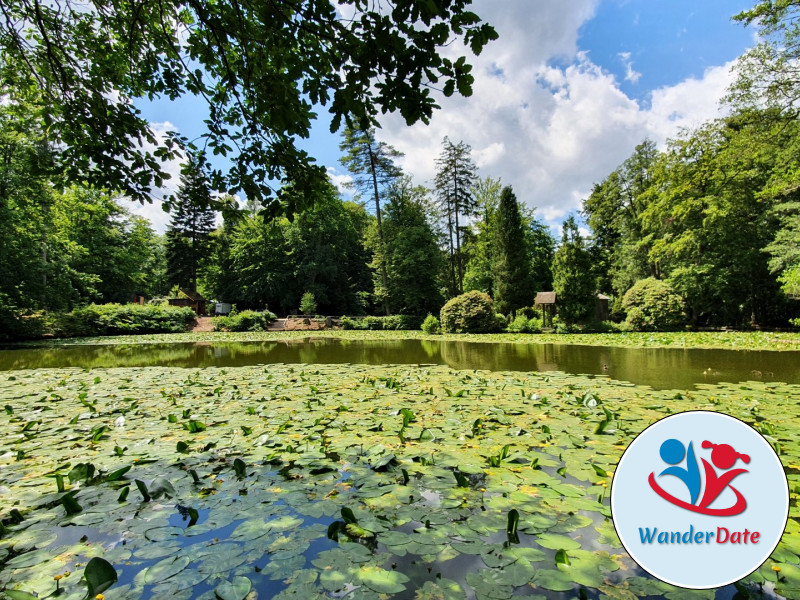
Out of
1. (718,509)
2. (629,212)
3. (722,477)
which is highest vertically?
(629,212)

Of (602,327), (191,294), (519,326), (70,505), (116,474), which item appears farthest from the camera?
(191,294)

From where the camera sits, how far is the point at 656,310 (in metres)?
16.4

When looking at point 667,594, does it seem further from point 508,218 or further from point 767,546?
point 508,218

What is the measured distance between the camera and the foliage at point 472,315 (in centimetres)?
1898

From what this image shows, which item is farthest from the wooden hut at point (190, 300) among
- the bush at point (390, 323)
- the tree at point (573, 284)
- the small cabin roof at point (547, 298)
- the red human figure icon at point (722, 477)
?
the red human figure icon at point (722, 477)

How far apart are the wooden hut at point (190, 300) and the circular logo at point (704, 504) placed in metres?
40.0

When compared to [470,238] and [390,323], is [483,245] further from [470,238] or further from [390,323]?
[390,323]

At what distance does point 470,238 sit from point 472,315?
1436 cm

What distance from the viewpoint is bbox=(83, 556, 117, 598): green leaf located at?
1313mm

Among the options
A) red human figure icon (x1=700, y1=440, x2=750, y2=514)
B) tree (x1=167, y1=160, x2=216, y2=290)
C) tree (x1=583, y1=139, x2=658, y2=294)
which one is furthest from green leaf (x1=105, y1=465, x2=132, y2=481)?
tree (x1=167, y1=160, x2=216, y2=290)

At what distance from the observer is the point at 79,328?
783 inches

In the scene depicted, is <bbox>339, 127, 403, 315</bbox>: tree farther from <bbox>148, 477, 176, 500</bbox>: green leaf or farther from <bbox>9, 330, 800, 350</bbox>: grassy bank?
<bbox>148, 477, 176, 500</bbox>: green leaf

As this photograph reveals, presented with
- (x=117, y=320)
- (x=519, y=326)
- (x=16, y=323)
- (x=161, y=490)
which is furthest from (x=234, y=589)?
(x=117, y=320)

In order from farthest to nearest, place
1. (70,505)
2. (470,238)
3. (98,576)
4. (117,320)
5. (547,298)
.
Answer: (470,238)
(117,320)
(547,298)
(70,505)
(98,576)
